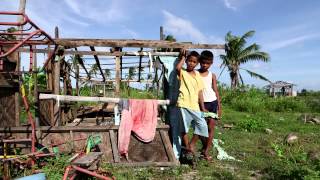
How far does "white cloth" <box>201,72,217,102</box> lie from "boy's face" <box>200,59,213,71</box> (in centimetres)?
16

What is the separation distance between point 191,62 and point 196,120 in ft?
3.26

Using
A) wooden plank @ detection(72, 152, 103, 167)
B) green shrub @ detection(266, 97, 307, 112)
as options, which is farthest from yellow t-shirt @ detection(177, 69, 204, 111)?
green shrub @ detection(266, 97, 307, 112)

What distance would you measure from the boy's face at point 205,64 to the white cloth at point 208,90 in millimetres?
160

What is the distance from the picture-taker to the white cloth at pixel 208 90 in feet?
22.4

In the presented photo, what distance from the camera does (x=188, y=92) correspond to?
21.7 ft

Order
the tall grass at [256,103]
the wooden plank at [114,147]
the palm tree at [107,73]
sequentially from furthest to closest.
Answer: the tall grass at [256,103], the palm tree at [107,73], the wooden plank at [114,147]

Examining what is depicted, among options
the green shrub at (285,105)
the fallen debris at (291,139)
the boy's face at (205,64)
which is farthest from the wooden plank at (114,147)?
the green shrub at (285,105)

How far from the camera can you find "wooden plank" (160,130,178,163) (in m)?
6.60

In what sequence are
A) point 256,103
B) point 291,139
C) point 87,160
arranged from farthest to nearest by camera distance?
point 256,103, point 291,139, point 87,160

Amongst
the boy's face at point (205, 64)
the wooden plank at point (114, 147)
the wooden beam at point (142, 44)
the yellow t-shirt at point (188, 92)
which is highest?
the wooden beam at point (142, 44)

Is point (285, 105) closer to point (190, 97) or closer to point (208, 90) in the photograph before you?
point (208, 90)

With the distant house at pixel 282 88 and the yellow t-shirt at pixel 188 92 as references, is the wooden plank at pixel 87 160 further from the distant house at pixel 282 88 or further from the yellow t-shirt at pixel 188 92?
the distant house at pixel 282 88

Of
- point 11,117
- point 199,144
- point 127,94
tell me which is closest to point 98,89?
point 127,94

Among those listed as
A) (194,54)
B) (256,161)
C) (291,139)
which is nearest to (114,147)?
(194,54)
